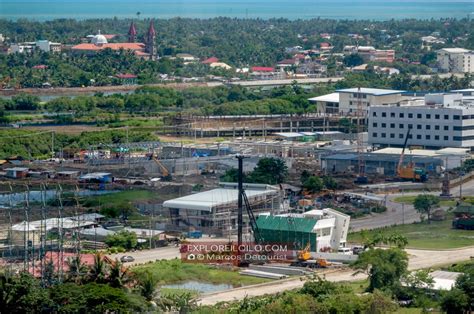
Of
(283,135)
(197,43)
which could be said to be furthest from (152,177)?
(197,43)

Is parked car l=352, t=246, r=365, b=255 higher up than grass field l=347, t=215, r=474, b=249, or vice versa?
parked car l=352, t=246, r=365, b=255

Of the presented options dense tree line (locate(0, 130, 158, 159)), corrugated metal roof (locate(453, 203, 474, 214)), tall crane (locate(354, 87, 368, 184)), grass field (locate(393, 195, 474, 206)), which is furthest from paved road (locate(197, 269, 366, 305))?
dense tree line (locate(0, 130, 158, 159))

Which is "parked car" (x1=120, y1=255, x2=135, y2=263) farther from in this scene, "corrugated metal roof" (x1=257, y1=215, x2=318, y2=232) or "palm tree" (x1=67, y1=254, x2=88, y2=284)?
"palm tree" (x1=67, y1=254, x2=88, y2=284)

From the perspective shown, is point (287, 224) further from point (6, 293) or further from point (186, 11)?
point (186, 11)

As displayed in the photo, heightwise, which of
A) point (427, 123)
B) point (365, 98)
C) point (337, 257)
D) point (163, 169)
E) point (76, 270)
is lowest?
point (163, 169)

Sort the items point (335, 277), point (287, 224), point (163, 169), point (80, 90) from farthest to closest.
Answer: point (80, 90) < point (163, 169) < point (287, 224) < point (335, 277)

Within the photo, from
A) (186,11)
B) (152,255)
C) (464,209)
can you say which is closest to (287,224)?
(152,255)

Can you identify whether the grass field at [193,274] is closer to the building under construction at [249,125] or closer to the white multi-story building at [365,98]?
the white multi-story building at [365,98]
